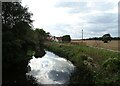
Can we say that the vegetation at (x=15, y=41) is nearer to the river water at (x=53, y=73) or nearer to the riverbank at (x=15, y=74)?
the riverbank at (x=15, y=74)

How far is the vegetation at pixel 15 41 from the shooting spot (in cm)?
1947

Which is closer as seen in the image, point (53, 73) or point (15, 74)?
point (15, 74)

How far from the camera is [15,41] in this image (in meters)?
20.0

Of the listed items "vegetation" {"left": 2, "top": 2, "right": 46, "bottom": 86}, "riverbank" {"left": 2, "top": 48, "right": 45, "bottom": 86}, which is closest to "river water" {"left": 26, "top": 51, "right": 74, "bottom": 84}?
"riverbank" {"left": 2, "top": 48, "right": 45, "bottom": 86}

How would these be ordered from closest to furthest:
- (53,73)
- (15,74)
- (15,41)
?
(15,41)
(15,74)
(53,73)

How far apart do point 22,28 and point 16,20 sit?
699 mm

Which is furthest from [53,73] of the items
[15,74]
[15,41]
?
[15,41]

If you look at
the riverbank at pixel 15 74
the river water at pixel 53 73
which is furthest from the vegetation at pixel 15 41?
the river water at pixel 53 73

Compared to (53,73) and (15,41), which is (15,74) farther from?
(53,73)

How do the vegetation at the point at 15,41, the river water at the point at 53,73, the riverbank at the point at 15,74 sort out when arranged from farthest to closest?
the river water at the point at 53,73 < the riverbank at the point at 15,74 < the vegetation at the point at 15,41

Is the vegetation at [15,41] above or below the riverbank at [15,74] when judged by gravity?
above

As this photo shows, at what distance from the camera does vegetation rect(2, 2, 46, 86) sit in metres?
19.5

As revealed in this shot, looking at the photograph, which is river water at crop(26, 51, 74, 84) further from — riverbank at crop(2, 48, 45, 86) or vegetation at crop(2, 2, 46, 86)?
vegetation at crop(2, 2, 46, 86)

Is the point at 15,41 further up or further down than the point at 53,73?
further up
